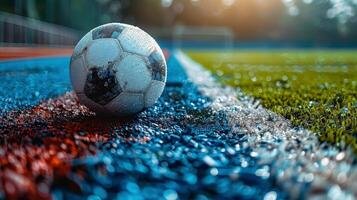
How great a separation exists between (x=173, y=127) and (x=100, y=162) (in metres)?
0.86

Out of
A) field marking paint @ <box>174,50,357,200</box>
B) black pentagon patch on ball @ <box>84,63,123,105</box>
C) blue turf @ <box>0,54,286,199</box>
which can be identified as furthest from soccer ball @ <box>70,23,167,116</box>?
field marking paint @ <box>174,50,357,200</box>

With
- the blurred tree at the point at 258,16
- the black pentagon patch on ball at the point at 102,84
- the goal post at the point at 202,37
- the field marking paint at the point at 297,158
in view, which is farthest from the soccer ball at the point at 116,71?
the blurred tree at the point at 258,16

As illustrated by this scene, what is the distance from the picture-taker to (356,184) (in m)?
1.35

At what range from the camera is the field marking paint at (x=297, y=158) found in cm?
136

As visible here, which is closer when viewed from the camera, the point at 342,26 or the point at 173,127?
the point at 173,127

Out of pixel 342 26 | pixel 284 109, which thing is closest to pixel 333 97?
pixel 284 109

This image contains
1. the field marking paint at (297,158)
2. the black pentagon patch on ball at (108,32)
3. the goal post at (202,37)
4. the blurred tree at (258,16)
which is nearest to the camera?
the field marking paint at (297,158)

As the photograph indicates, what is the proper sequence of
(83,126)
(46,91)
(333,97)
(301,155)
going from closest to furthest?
1. (301,155)
2. (83,126)
3. (333,97)
4. (46,91)

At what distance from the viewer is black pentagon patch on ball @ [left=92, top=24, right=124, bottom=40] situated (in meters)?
2.68

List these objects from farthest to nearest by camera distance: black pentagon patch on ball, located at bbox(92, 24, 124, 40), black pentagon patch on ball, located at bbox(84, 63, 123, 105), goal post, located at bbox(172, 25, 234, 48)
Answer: goal post, located at bbox(172, 25, 234, 48)
black pentagon patch on ball, located at bbox(92, 24, 124, 40)
black pentagon patch on ball, located at bbox(84, 63, 123, 105)

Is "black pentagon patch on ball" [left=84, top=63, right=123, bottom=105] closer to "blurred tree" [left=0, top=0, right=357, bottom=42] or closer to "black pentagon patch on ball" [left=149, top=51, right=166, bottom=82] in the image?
"black pentagon patch on ball" [left=149, top=51, right=166, bottom=82]

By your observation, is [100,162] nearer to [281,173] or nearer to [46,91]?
[281,173]

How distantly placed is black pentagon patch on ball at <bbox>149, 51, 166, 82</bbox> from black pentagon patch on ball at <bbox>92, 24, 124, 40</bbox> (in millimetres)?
253

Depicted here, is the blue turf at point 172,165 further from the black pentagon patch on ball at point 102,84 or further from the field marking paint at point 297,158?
the black pentagon patch on ball at point 102,84
